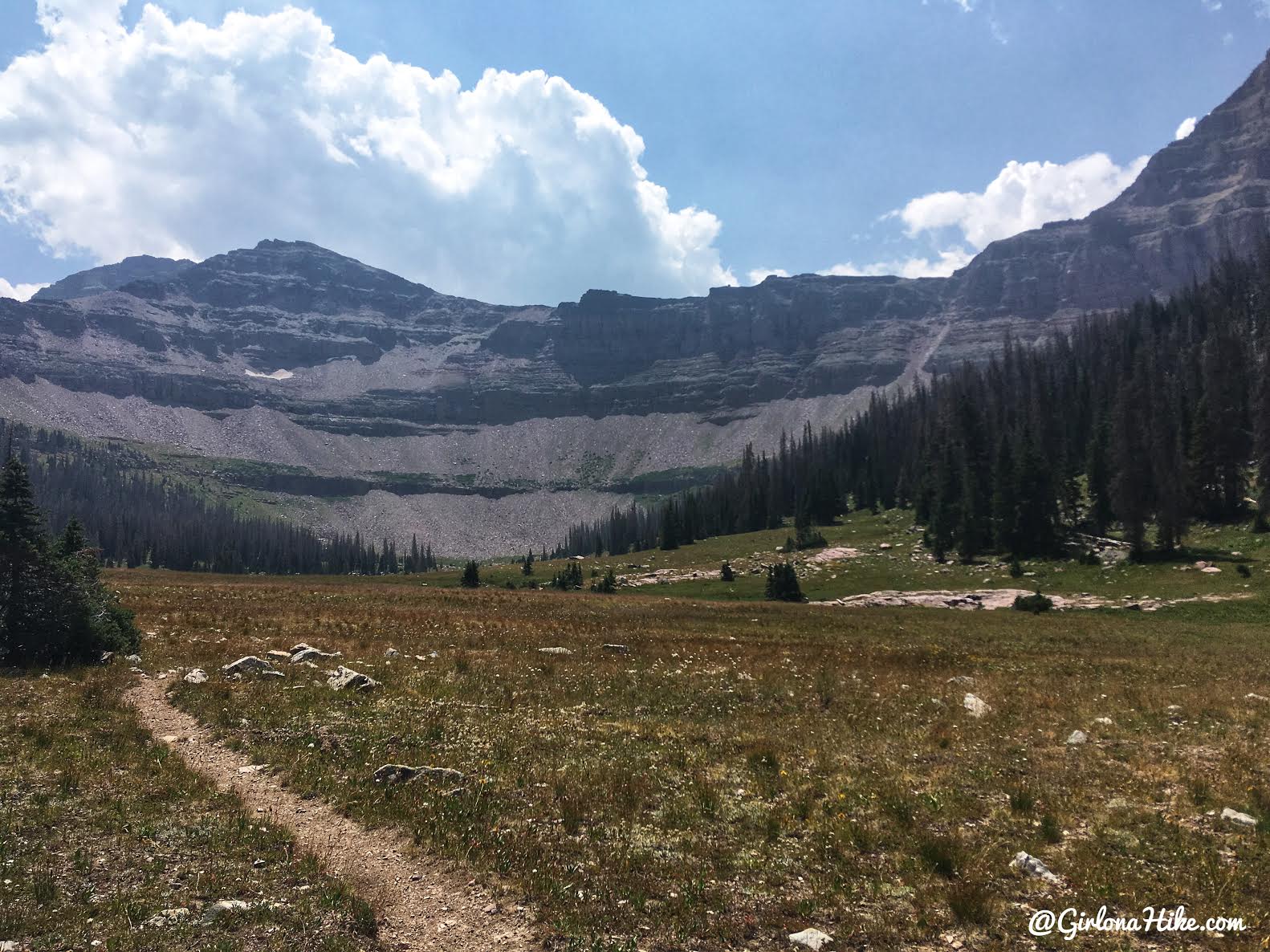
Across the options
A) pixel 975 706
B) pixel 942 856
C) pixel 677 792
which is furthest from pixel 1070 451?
pixel 677 792

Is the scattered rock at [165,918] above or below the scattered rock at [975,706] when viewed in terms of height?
above

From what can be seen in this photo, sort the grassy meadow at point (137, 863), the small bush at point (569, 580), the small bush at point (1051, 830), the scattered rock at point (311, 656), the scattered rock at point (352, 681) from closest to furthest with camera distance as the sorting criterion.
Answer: the grassy meadow at point (137, 863), the small bush at point (1051, 830), the scattered rock at point (352, 681), the scattered rock at point (311, 656), the small bush at point (569, 580)

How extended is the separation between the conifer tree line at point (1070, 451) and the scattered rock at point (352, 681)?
66.2 meters

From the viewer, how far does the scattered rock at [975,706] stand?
60.5ft

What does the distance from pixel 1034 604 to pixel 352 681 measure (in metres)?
44.7

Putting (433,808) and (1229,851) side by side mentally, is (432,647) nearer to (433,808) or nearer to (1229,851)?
(433,808)

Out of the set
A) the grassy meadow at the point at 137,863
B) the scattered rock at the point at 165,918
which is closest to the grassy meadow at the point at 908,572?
the grassy meadow at the point at 137,863

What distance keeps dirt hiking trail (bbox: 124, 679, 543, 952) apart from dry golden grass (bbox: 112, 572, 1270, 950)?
44 centimetres

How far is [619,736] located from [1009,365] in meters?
181

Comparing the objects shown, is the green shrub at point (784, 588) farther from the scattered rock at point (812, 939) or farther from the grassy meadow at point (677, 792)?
the scattered rock at point (812, 939)

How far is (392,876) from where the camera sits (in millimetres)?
8891

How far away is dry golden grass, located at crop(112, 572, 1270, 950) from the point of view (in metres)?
8.46

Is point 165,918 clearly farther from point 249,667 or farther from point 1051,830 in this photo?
point 249,667

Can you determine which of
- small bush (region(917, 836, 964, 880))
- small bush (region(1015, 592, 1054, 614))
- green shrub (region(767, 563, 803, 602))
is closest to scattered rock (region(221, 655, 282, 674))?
small bush (region(917, 836, 964, 880))
